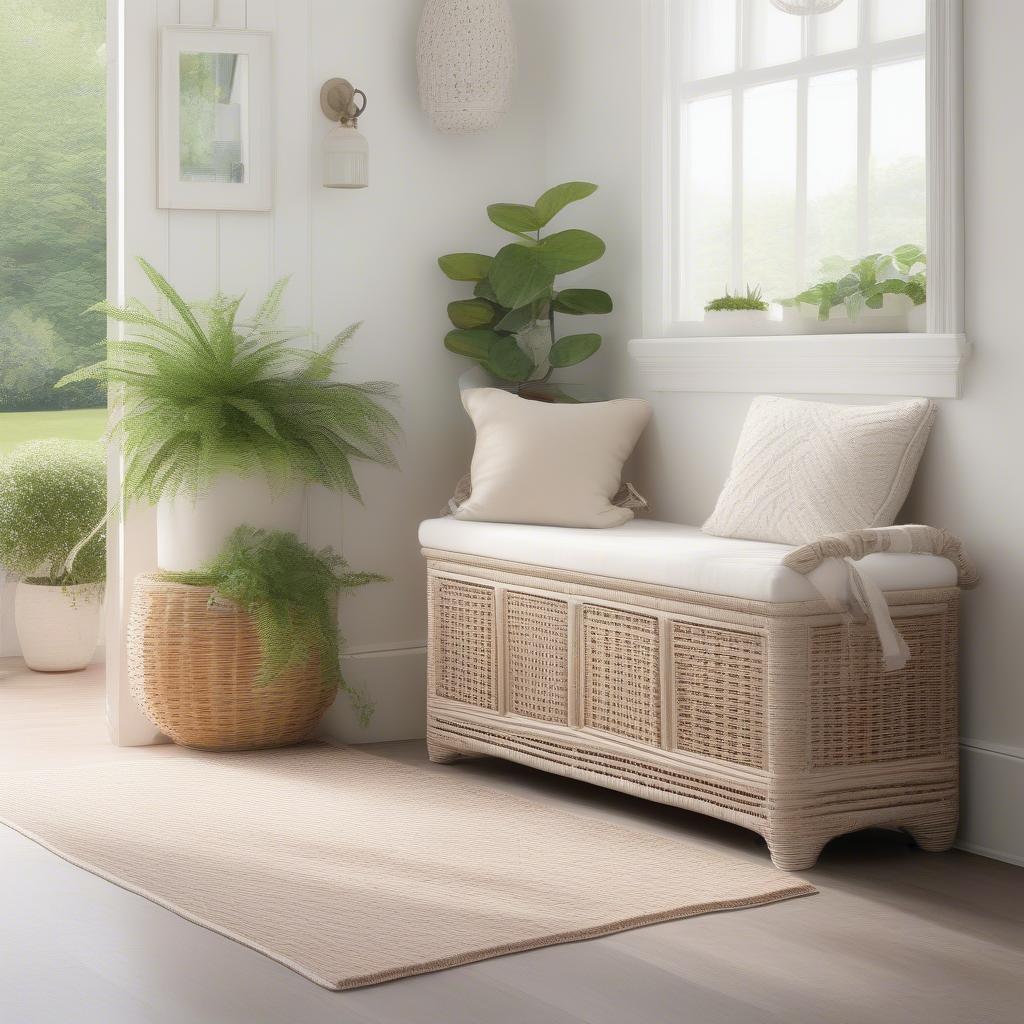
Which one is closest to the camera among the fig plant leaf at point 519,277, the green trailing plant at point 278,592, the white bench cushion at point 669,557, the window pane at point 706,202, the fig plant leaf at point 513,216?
the white bench cushion at point 669,557

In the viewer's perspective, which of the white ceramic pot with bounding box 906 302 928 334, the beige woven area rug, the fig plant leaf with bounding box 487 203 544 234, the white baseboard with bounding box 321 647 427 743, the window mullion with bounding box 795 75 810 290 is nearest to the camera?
the beige woven area rug

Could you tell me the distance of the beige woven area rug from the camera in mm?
2523

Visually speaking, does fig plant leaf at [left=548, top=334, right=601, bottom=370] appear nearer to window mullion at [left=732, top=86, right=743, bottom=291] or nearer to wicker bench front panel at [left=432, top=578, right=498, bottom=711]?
window mullion at [left=732, top=86, right=743, bottom=291]

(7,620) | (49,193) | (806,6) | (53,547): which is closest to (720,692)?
(806,6)

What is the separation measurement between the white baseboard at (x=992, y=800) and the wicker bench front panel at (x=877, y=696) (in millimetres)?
99

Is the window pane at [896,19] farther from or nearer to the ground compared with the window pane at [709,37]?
nearer to the ground

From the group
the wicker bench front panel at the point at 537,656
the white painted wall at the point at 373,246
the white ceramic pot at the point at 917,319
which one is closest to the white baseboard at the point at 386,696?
the white painted wall at the point at 373,246

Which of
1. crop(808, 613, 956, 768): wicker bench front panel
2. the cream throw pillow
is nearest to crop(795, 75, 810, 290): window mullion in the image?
the cream throw pillow

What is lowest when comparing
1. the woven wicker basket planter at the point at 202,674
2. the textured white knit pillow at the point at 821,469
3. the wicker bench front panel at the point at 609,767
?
the wicker bench front panel at the point at 609,767

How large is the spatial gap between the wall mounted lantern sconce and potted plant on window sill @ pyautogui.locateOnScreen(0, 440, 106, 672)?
1541 millimetres

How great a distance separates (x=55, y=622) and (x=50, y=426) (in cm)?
77

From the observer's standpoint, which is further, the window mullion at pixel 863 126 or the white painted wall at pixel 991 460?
the window mullion at pixel 863 126

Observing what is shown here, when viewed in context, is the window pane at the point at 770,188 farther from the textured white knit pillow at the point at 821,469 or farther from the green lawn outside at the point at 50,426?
the green lawn outside at the point at 50,426

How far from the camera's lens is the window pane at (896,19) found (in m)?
3.34
